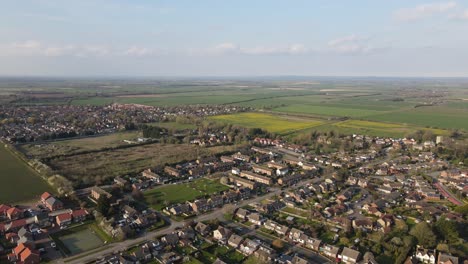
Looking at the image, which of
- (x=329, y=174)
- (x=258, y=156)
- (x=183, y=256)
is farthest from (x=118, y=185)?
(x=329, y=174)

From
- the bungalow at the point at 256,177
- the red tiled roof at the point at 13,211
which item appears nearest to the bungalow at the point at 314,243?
the bungalow at the point at 256,177

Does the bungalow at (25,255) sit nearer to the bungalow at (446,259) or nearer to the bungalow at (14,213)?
the bungalow at (14,213)

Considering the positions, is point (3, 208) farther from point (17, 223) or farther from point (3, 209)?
point (17, 223)

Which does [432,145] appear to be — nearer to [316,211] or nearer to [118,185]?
[316,211]

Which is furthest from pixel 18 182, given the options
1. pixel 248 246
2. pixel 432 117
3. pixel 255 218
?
pixel 432 117

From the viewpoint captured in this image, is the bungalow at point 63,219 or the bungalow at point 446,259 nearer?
the bungalow at point 446,259
